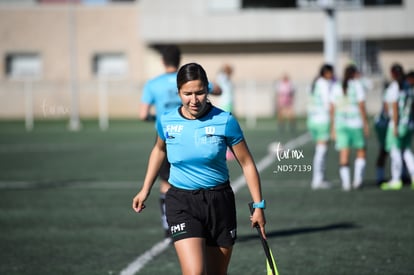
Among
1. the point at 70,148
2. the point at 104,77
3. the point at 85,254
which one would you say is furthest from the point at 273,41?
the point at 85,254

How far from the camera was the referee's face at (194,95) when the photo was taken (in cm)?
598

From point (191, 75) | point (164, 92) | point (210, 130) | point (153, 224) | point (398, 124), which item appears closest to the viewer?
point (191, 75)

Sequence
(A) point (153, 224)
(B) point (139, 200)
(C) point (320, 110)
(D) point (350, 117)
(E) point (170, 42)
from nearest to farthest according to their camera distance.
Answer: (B) point (139, 200), (A) point (153, 224), (D) point (350, 117), (C) point (320, 110), (E) point (170, 42)

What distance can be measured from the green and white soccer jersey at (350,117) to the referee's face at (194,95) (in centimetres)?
923

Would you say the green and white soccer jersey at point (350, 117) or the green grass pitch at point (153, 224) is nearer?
the green grass pitch at point (153, 224)

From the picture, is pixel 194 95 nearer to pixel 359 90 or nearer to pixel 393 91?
pixel 359 90

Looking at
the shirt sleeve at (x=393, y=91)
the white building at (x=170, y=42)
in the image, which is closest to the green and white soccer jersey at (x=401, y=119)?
the shirt sleeve at (x=393, y=91)

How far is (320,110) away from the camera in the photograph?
1566 cm

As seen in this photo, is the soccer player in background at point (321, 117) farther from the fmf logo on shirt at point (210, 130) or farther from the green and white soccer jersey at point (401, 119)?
the fmf logo on shirt at point (210, 130)


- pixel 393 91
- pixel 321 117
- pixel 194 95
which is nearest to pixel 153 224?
pixel 321 117

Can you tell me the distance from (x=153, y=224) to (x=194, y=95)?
5.85 metres

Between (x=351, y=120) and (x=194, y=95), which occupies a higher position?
(x=194, y=95)

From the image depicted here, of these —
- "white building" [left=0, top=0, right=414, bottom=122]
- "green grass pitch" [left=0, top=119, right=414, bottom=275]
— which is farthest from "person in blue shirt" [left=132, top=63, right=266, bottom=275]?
"white building" [left=0, top=0, right=414, bottom=122]

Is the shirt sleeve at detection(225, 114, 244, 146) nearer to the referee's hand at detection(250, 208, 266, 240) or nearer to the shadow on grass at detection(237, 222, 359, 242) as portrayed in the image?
the referee's hand at detection(250, 208, 266, 240)
